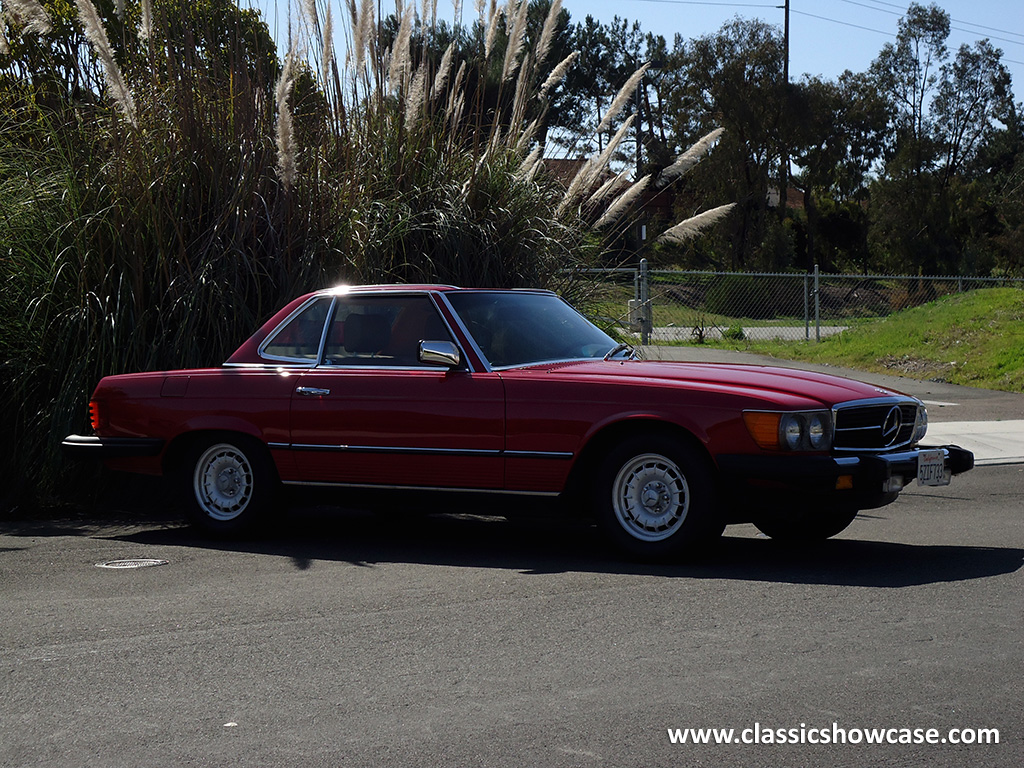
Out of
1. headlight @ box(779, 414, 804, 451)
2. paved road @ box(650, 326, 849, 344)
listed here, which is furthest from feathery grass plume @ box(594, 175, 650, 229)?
paved road @ box(650, 326, 849, 344)

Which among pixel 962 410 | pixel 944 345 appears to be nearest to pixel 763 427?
pixel 962 410

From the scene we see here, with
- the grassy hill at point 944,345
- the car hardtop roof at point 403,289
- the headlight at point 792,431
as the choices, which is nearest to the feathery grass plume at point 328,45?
the car hardtop roof at point 403,289

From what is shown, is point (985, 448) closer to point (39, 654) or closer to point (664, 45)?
point (39, 654)

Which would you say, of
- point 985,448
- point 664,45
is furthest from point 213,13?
point 664,45

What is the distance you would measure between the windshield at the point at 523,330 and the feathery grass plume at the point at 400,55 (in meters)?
3.08

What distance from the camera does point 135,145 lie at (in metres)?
8.92

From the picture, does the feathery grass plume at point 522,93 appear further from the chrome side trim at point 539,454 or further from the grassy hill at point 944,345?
the grassy hill at point 944,345

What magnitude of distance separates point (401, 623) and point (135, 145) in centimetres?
510

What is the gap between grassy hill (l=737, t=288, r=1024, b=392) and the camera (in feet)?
61.0

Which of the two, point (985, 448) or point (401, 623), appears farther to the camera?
point (985, 448)

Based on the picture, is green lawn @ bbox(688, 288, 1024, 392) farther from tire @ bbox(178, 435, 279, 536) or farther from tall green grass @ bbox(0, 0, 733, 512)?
tire @ bbox(178, 435, 279, 536)

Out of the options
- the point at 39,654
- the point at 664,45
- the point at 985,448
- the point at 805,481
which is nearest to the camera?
the point at 39,654

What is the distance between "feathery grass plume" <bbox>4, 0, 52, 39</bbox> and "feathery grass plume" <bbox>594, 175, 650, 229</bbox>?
15.3 ft

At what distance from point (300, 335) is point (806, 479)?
3.25 metres
